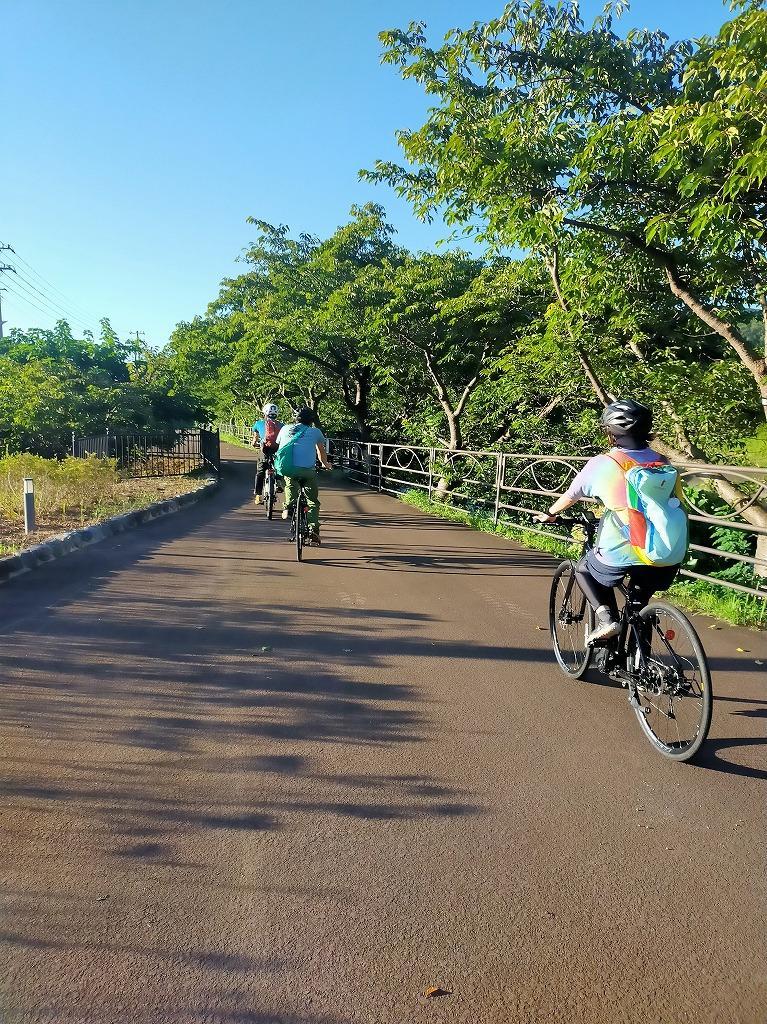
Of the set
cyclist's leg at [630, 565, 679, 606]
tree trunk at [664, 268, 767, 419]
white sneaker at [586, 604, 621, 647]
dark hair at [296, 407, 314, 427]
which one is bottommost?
white sneaker at [586, 604, 621, 647]

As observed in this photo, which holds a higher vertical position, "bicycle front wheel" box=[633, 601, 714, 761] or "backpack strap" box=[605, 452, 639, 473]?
"backpack strap" box=[605, 452, 639, 473]

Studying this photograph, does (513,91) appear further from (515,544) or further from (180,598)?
(180,598)

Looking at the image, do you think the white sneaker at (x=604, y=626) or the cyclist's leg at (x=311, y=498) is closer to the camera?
the white sneaker at (x=604, y=626)

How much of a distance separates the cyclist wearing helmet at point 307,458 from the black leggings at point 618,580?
4979 mm

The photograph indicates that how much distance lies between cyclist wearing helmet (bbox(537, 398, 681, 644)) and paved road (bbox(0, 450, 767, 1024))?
74cm

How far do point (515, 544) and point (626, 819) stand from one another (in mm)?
7443

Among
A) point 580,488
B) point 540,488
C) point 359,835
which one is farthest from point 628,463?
point 540,488

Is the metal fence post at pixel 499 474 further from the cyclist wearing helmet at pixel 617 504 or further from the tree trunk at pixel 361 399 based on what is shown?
the tree trunk at pixel 361 399

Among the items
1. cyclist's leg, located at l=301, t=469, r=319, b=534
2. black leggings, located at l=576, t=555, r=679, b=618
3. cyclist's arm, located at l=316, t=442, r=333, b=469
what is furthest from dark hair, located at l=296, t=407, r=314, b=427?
black leggings, located at l=576, t=555, r=679, b=618

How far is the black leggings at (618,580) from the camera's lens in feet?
12.2

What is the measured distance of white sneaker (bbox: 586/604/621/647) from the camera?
3848 mm

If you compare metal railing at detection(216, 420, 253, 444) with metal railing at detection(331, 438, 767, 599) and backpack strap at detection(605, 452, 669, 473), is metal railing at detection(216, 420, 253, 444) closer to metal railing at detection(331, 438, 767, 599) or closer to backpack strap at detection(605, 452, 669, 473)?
metal railing at detection(331, 438, 767, 599)

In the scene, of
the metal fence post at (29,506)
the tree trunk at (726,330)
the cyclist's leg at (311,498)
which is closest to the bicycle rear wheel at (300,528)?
the cyclist's leg at (311,498)

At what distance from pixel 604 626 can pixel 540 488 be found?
250 inches
